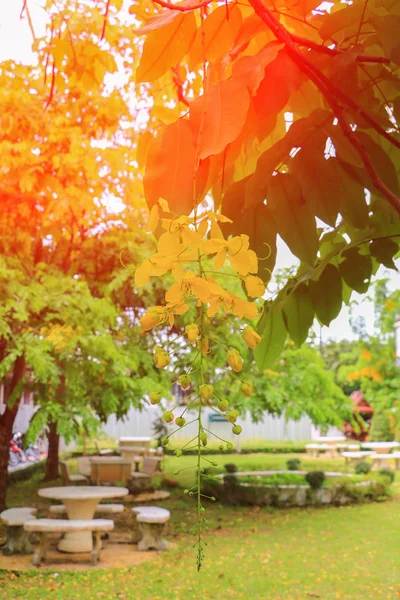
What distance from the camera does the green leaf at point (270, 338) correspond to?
0.77 m

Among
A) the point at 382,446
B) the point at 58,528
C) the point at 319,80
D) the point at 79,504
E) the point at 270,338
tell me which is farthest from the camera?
the point at 382,446

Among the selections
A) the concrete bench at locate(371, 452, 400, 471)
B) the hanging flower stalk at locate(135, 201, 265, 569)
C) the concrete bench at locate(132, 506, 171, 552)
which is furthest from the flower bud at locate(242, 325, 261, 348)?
the concrete bench at locate(371, 452, 400, 471)

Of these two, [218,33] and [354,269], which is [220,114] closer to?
[218,33]

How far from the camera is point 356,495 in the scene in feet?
25.4

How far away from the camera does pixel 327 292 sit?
83cm

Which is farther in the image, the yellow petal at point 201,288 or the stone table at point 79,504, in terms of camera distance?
the stone table at point 79,504

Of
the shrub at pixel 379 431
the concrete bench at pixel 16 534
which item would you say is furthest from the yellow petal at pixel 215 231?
the shrub at pixel 379 431

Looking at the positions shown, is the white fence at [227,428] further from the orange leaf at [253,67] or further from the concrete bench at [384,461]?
the orange leaf at [253,67]

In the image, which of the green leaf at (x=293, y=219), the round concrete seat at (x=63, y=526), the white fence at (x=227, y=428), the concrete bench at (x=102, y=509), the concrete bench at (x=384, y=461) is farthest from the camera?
the white fence at (x=227, y=428)

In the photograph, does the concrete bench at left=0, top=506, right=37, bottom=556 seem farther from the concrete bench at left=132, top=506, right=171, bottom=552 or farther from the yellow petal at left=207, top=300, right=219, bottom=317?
the yellow petal at left=207, top=300, right=219, bottom=317

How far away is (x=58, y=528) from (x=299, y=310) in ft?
13.2

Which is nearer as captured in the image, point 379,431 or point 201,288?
point 201,288

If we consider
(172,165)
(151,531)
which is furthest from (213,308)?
(151,531)

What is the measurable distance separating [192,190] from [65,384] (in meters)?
5.33
